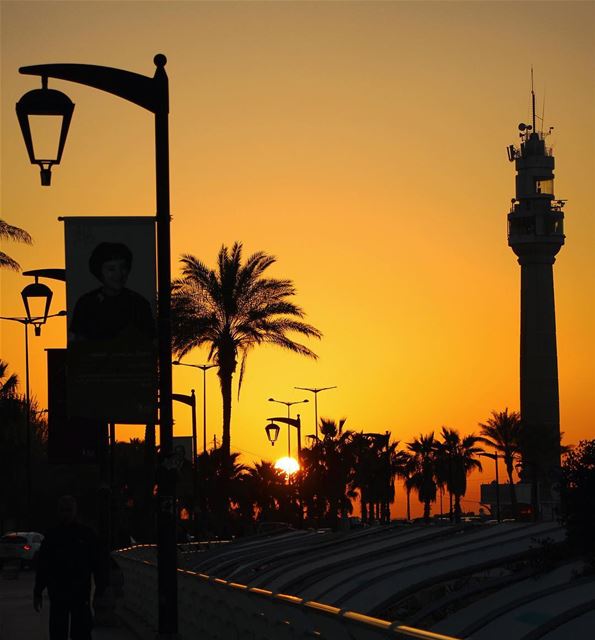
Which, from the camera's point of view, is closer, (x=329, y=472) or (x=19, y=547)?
(x=19, y=547)

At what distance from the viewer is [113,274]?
1588 cm

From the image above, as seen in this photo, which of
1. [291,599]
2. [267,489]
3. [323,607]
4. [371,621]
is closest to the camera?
[371,621]

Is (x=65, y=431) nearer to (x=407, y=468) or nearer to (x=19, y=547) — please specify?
(x=19, y=547)

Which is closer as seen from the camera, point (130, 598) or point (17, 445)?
point (130, 598)

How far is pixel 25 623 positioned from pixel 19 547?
3146cm

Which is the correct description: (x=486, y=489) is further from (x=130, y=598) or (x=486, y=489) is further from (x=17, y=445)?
(x=130, y=598)

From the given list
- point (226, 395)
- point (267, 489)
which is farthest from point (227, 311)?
point (267, 489)

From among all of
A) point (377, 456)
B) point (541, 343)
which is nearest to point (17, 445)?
point (377, 456)

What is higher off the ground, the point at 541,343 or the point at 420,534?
the point at 541,343

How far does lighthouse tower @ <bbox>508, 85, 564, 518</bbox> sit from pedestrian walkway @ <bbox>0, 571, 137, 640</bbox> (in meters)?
84.0

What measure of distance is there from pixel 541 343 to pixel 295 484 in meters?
28.9

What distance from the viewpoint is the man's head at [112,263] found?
15852 millimetres

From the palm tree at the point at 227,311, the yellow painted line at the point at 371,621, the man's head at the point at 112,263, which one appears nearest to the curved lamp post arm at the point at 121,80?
the man's head at the point at 112,263

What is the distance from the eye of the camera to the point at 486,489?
433 feet
